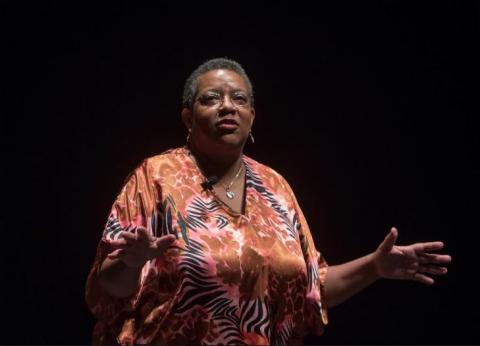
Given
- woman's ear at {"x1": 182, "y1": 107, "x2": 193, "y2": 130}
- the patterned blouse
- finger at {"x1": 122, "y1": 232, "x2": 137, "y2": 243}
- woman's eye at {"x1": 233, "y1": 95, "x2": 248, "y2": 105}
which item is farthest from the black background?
finger at {"x1": 122, "y1": 232, "x2": 137, "y2": 243}

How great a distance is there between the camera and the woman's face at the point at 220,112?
189 centimetres

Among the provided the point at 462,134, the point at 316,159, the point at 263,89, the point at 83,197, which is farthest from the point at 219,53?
the point at 462,134

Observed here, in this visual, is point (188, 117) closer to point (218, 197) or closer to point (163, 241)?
point (218, 197)

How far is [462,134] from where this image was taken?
259cm

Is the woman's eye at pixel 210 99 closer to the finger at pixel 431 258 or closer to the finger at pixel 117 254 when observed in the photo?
the finger at pixel 117 254

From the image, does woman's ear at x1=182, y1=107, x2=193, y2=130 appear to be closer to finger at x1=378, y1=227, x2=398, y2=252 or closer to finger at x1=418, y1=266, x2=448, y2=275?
finger at x1=378, y1=227, x2=398, y2=252

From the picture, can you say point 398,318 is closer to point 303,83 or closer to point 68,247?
point 303,83

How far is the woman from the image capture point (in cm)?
163

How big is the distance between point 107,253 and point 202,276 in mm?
222

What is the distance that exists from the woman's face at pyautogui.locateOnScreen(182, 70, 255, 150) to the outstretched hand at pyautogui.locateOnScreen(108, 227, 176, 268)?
0.46 metres

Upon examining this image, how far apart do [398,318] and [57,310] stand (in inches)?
45.7

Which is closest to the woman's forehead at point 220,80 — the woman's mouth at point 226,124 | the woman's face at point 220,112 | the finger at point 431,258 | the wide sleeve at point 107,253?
the woman's face at point 220,112

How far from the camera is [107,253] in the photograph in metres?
1.66

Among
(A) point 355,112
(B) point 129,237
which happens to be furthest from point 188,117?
(A) point 355,112
